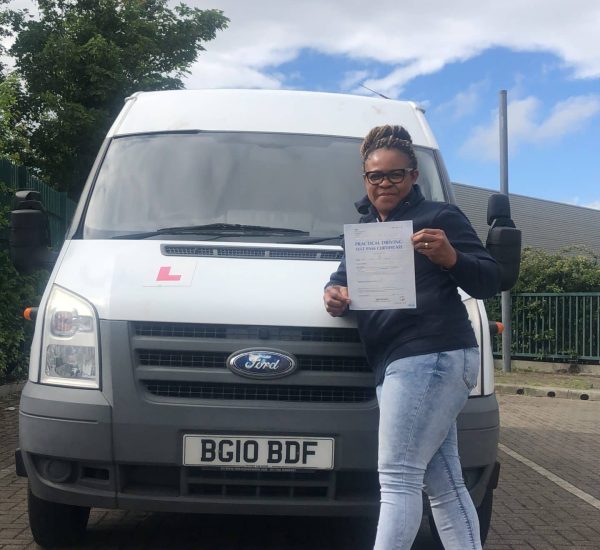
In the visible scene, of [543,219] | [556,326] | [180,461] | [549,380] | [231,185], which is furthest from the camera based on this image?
[543,219]

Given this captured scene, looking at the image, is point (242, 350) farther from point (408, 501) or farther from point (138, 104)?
point (138, 104)

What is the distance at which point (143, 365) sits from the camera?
3.97 meters

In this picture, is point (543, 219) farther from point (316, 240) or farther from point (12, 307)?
point (316, 240)

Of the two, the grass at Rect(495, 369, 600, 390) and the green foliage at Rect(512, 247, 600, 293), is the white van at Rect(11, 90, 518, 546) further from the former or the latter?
the green foliage at Rect(512, 247, 600, 293)

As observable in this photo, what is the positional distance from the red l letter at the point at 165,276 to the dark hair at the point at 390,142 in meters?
1.11

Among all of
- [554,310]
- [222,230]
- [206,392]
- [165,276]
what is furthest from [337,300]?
[554,310]

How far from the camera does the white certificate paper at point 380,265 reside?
332 centimetres

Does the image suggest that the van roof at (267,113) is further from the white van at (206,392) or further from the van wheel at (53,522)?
the van wheel at (53,522)

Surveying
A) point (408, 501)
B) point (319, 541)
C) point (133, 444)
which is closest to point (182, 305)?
point (133, 444)

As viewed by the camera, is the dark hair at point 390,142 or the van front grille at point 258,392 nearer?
the dark hair at point 390,142

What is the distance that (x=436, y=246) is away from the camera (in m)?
3.20

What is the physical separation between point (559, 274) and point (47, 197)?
11.8 metres

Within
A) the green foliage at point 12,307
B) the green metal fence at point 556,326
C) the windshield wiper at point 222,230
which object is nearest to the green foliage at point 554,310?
the green metal fence at point 556,326

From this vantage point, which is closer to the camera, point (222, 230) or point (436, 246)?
point (436, 246)
